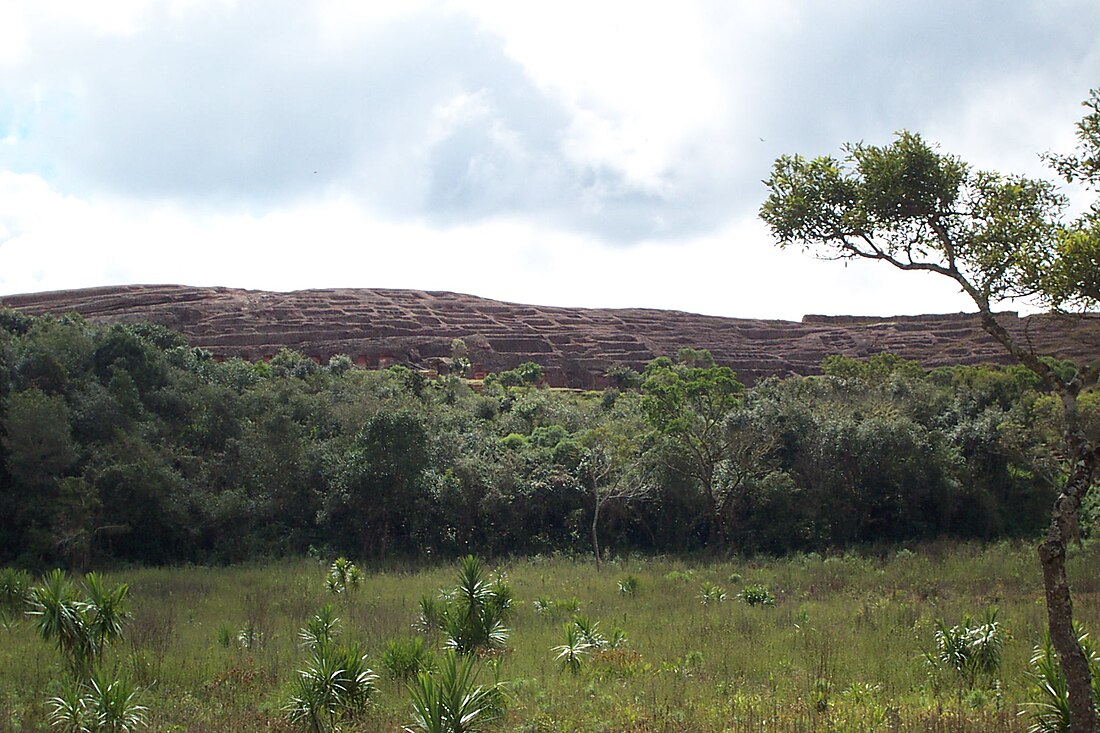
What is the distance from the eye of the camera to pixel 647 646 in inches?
432

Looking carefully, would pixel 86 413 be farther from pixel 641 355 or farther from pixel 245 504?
pixel 641 355

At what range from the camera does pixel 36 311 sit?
72.2 meters

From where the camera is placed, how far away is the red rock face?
65.0 meters

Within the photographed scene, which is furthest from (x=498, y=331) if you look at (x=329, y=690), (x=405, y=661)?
(x=329, y=690)

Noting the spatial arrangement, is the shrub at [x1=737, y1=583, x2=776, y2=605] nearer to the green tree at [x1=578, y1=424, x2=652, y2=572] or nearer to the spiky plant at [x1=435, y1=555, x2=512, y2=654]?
the spiky plant at [x1=435, y1=555, x2=512, y2=654]

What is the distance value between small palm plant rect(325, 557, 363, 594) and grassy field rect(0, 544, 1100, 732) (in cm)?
20

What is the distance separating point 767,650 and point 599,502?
12.6 m

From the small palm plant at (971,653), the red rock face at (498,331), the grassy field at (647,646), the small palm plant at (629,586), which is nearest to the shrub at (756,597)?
the grassy field at (647,646)

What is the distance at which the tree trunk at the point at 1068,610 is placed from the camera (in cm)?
580

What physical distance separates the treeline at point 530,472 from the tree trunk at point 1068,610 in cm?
1708

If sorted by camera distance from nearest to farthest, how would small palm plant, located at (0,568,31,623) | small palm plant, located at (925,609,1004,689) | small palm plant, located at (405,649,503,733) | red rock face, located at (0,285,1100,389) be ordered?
small palm plant, located at (405,649,503,733) → small palm plant, located at (925,609,1004,689) → small palm plant, located at (0,568,31,623) → red rock face, located at (0,285,1100,389)

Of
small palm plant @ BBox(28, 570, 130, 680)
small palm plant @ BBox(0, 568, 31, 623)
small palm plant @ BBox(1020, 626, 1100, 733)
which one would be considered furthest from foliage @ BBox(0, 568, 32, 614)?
small palm plant @ BBox(1020, 626, 1100, 733)

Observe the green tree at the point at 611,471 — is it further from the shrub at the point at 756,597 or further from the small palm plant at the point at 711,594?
the shrub at the point at 756,597

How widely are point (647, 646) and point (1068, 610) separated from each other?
5.88 m
